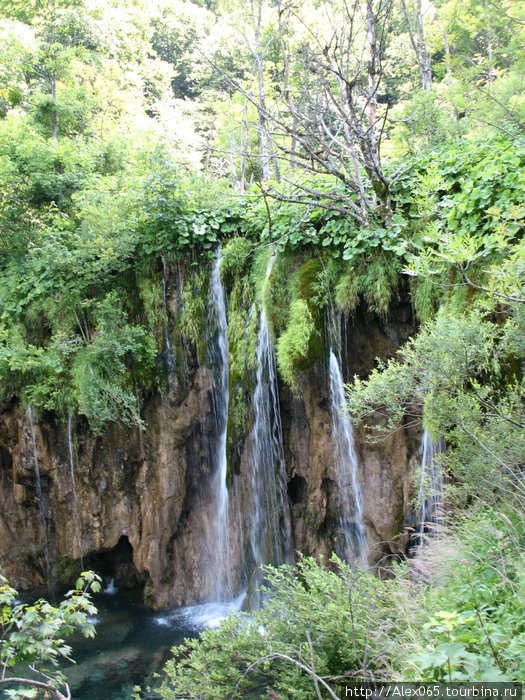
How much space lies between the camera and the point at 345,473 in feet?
21.9

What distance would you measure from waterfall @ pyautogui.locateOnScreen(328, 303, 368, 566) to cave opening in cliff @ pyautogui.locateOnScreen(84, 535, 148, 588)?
4.37 meters

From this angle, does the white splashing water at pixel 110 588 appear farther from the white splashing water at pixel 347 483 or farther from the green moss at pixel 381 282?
the green moss at pixel 381 282

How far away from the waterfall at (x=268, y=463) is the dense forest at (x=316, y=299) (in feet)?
0.55

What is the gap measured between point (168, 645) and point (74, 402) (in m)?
4.01

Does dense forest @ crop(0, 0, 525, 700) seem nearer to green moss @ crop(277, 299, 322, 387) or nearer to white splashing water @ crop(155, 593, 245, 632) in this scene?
green moss @ crop(277, 299, 322, 387)

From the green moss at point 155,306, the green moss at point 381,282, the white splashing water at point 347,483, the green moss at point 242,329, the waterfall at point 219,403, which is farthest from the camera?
the green moss at point 155,306

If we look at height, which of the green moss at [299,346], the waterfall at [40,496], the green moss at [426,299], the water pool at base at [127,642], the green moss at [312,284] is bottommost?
the water pool at base at [127,642]

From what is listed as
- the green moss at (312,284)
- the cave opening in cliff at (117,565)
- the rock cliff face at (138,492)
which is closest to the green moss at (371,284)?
the green moss at (312,284)

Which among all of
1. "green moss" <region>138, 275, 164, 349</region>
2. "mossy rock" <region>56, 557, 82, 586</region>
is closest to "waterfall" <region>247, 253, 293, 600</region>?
"green moss" <region>138, 275, 164, 349</region>

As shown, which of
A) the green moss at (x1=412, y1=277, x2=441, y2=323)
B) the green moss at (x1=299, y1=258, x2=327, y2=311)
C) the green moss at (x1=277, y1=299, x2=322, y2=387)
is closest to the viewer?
the green moss at (x1=412, y1=277, x2=441, y2=323)

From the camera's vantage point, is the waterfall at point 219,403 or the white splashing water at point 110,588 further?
the white splashing water at point 110,588

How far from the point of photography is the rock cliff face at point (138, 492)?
7703 mm

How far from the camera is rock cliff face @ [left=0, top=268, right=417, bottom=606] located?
7703 mm

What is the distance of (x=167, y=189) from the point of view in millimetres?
8125
